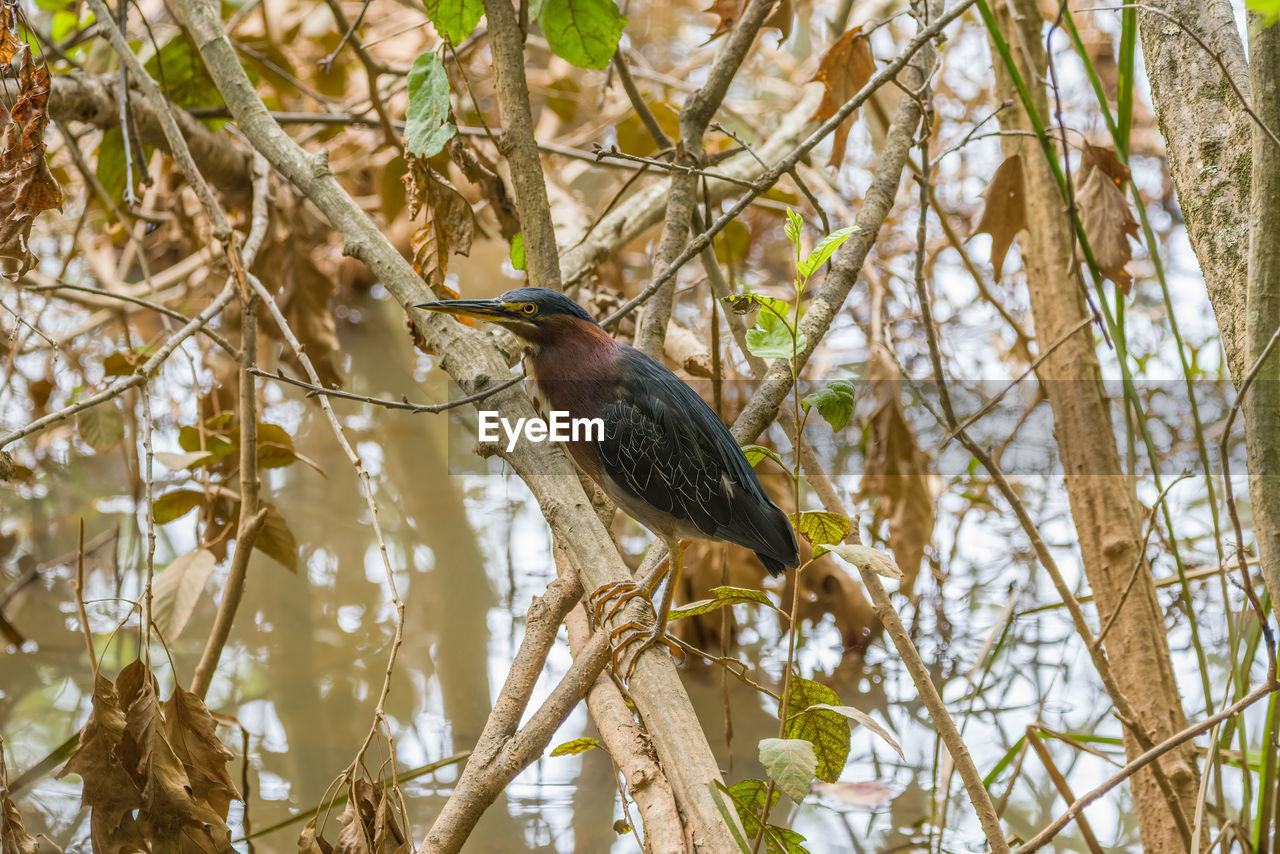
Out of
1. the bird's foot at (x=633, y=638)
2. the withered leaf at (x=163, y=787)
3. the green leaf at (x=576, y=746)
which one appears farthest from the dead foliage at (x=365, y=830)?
the bird's foot at (x=633, y=638)

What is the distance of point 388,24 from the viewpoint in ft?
16.8

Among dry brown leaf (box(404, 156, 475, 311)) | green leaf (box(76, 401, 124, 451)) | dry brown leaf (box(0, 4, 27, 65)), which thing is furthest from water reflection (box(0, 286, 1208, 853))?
dry brown leaf (box(0, 4, 27, 65))

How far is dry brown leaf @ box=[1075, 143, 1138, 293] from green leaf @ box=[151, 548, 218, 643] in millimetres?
2011

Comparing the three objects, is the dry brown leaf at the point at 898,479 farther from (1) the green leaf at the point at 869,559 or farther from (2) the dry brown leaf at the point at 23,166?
(2) the dry brown leaf at the point at 23,166

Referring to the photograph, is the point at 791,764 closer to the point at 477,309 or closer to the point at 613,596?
the point at 613,596

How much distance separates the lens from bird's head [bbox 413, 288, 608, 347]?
1.75 metres

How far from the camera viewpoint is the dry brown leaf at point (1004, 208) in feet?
7.52

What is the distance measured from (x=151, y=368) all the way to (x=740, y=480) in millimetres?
1054

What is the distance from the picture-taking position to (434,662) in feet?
8.60

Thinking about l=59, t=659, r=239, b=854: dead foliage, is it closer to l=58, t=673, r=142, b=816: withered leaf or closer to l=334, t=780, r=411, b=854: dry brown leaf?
l=58, t=673, r=142, b=816: withered leaf

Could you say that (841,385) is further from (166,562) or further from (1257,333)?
(166,562)

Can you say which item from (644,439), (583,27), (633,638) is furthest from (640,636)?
(583,27)

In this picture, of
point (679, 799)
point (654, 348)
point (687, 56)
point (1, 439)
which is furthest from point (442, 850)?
point (687, 56)

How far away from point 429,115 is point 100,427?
1356 mm
